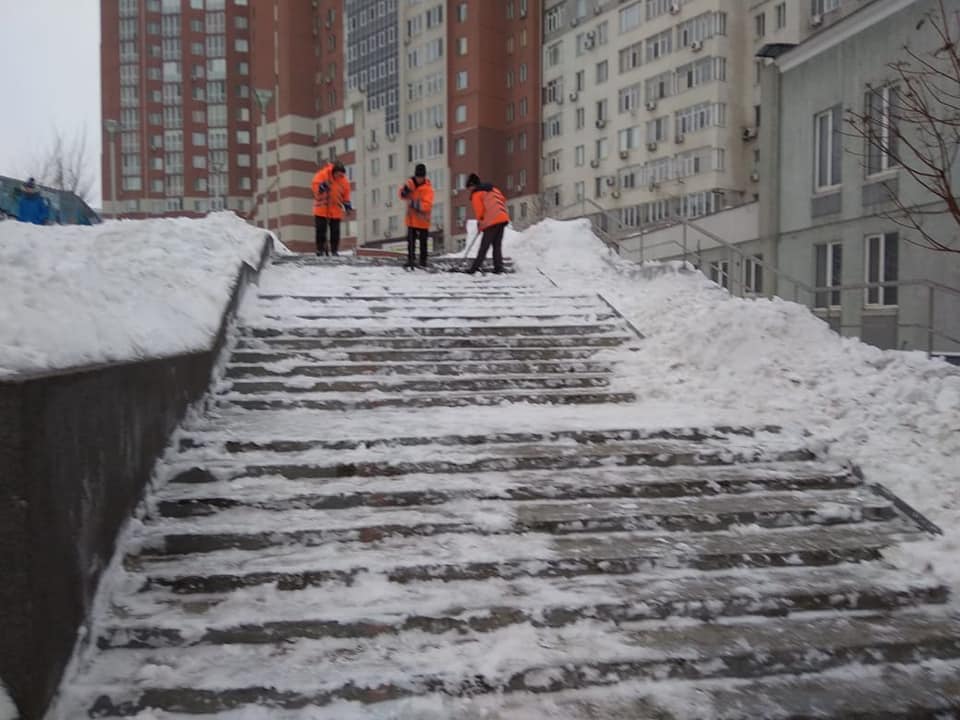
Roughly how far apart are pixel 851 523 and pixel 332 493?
342 centimetres

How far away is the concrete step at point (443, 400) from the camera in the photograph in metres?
6.14

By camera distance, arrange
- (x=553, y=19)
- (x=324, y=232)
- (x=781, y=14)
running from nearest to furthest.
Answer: (x=324, y=232) < (x=781, y=14) < (x=553, y=19)

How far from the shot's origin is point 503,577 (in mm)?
3965

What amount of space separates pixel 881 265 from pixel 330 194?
1121 cm

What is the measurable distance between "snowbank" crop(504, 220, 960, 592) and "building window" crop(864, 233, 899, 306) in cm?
670

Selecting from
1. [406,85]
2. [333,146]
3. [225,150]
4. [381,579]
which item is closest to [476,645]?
[381,579]

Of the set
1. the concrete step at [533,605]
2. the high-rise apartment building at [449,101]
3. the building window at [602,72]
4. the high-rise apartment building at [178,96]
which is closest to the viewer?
the concrete step at [533,605]

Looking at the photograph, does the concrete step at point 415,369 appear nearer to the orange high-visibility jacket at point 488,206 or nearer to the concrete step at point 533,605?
the concrete step at point 533,605

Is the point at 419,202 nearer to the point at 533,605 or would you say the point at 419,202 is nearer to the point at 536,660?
the point at 533,605

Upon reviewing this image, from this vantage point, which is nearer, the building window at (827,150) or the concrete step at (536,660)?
the concrete step at (536,660)

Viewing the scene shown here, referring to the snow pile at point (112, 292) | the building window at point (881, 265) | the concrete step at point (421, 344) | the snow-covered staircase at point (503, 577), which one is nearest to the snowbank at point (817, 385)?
the snow-covered staircase at point (503, 577)

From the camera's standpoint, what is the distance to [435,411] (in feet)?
20.4

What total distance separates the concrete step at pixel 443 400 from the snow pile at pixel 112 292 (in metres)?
0.71

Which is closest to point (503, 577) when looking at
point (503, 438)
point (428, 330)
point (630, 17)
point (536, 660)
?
point (536, 660)
